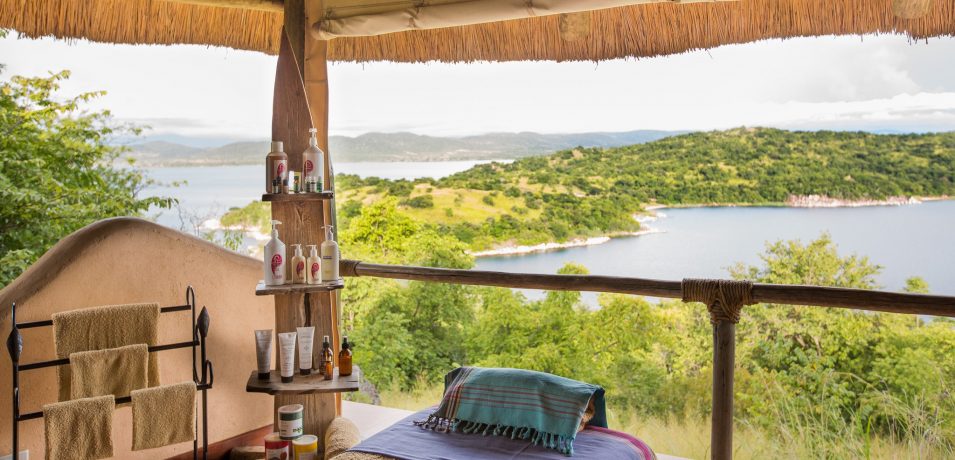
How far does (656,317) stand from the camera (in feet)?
16.9

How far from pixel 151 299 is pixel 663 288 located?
2043mm

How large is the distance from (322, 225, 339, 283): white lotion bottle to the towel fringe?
0.67 meters

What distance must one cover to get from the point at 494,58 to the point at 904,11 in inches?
68.6

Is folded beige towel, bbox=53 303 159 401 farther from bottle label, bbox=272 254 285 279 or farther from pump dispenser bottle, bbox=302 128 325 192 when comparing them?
pump dispenser bottle, bbox=302 128 325 192

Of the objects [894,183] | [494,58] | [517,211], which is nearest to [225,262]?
[494,58]

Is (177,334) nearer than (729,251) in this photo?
Yes

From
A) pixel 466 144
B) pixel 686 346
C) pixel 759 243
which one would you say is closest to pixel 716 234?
pixel 759 243

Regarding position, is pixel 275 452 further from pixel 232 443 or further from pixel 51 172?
pixel 51 172

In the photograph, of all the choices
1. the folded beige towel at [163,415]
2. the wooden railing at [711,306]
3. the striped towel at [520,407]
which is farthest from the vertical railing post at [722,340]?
the folded beige towel at [163,415]

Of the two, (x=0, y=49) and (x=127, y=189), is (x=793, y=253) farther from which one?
(x=0, y=49)

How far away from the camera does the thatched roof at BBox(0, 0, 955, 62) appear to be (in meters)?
2.83

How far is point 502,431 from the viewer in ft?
8.39

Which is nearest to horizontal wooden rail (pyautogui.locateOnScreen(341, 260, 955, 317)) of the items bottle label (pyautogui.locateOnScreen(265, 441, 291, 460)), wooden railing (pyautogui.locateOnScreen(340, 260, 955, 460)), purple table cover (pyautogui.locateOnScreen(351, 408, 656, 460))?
→ wooden railing (pyautogui.locateOnScreen(340, 260, 955, 460))

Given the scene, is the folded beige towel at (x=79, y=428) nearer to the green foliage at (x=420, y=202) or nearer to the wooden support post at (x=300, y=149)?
the wooden support post at (x=300, y=149)
